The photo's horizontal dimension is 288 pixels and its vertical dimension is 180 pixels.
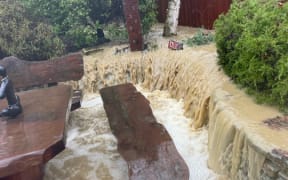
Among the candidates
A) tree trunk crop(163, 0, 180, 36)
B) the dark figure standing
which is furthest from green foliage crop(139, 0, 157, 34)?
the dark figure standing

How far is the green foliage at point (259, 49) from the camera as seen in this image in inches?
118

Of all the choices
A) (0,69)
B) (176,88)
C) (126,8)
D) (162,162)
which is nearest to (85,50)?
(126,8)

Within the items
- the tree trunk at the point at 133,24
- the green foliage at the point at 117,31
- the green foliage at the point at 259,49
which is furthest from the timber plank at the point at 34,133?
the green foliage at the point at 117,31

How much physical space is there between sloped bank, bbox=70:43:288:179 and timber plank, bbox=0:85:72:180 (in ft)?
4.64

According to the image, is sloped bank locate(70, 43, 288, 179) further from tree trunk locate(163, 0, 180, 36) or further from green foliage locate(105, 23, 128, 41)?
tree trunk locate(163, 0, 180, 36)

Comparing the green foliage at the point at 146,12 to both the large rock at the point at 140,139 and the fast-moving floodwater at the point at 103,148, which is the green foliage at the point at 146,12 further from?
the large rock at the point at 140,139

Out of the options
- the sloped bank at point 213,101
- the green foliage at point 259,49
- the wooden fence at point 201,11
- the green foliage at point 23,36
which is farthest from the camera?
the wooden fence at point 201,11

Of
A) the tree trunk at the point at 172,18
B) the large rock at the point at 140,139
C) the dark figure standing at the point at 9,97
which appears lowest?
the large rock at the point at 140,139

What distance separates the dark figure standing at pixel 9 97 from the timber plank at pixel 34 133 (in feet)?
0.18

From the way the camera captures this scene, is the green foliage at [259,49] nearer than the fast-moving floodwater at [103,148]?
Yes

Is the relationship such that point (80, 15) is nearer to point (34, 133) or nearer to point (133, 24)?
point (133, 24)

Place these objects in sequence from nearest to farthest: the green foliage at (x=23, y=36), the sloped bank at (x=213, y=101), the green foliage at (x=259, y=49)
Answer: the sloped bank at (x=213, y=101) → the green foliage at (x=259, y=49) → the green foliage at (x=23, y=36)

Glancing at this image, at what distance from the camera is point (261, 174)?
2434 millimetres

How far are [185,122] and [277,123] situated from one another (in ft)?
5.56
